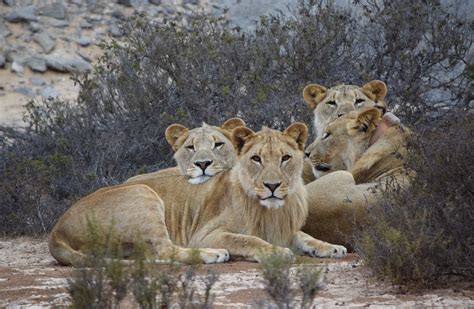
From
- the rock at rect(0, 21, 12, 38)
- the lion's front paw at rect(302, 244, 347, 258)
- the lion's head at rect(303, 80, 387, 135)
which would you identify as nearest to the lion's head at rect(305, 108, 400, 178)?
the lion's head at rect(303, 80, 387, 135)

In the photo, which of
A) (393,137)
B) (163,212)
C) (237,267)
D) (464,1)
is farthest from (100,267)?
(464,1)

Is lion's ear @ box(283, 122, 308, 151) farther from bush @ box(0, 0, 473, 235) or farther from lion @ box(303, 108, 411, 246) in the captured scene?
bush @ box(0, 0, 473, 235)

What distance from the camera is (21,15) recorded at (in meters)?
18.4

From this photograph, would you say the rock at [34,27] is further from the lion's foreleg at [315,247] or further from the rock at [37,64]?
the lion's foreleg at [315,247]

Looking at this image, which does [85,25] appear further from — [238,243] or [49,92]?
[238,243]

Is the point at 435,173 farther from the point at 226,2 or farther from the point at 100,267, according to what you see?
the point at 226,2

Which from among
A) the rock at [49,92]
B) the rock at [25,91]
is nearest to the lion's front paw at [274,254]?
Result: the rock at [49,92]

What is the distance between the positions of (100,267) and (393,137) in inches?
152

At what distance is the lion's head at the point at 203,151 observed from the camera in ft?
27.5

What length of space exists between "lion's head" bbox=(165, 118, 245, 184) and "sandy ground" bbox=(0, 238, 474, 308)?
1026 mm

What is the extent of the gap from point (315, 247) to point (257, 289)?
1340mm

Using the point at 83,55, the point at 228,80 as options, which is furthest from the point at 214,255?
the point at 83,55

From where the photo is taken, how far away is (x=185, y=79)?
1155 centimetres

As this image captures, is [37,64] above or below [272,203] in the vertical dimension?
below
